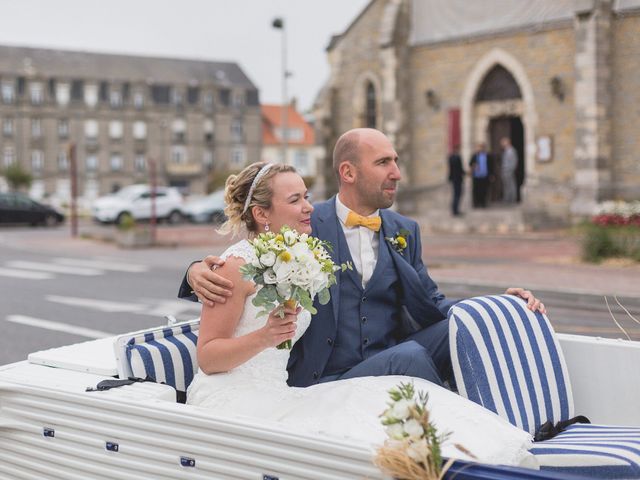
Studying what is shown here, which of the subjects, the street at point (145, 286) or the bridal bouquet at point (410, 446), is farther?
the street at point (145, 286)

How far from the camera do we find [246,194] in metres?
3.95

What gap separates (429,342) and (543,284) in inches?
364

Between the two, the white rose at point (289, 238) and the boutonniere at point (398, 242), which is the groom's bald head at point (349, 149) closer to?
the boutonniere at point (398, 242)

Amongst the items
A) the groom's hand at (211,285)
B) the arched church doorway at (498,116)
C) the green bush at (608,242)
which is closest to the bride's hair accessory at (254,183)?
the groom's hand at (211,285)

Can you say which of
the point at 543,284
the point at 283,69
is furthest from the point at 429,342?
the point at 283,69

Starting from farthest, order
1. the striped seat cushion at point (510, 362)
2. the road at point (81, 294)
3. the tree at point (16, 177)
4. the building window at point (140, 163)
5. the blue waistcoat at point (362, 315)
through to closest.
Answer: the building window at point (140, 163)
the tree at point (16, 177)
the road at point (81, 294)
the blue waistcoat at point (362, 315)
the striped seat cushion at point (510, 362)

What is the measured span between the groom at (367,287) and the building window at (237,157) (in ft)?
271

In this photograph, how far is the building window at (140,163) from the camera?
83.4m

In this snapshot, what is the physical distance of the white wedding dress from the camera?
316 cm

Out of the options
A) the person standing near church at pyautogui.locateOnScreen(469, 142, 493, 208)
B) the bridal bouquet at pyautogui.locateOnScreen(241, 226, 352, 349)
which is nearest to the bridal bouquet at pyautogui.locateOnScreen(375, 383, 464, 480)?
the bridal bouquet at pyautogui.locateOnScreen(241, 226, 352, 349)

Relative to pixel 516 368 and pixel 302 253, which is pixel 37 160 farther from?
pixel 302 253

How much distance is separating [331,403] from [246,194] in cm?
98

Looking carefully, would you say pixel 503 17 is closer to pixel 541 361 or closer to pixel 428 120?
pixel 428 120

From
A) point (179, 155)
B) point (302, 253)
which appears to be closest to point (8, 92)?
point (179, 155)
